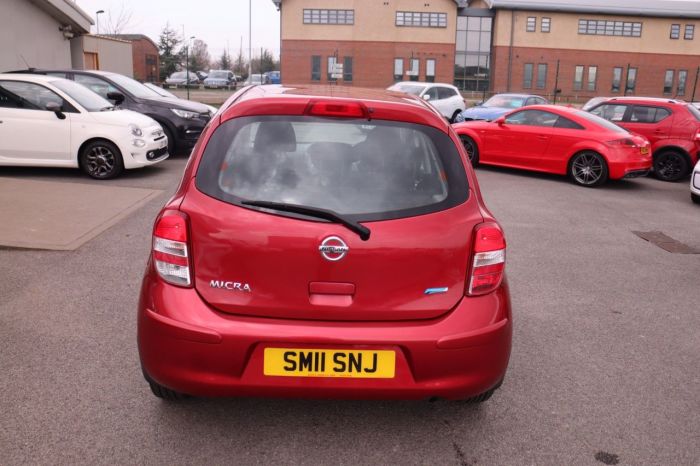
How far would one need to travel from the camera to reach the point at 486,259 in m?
3.02

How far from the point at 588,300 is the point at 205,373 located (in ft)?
12.3

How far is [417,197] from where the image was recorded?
9.91 feet

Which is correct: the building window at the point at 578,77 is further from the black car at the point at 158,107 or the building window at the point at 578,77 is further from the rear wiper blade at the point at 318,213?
the rear wiper blade at the point at 318,213

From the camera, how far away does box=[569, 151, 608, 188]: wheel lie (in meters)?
12.0

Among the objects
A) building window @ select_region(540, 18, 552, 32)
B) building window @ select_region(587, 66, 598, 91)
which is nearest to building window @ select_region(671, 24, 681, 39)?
building window @ select_region(587, 66, 598, 91)

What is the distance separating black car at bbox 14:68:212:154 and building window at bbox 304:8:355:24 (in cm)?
4578

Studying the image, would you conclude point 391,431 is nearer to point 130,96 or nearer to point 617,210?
point 617,210

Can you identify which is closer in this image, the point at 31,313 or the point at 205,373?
the point at 205,373

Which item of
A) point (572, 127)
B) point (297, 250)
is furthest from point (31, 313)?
point (572, 127)

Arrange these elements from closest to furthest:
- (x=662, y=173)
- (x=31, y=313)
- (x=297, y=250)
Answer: (x=297, y=250)
(x=31, y=313)
(x=662, y=173)

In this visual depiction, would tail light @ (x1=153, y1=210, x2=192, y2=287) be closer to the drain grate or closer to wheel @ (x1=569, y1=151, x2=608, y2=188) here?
the drain grate

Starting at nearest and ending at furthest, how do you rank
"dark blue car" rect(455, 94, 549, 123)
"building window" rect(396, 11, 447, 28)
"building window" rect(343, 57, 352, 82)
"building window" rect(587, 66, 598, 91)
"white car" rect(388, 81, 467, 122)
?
"dark blue car" rect(455, 94, 549, 123), "white car" rect(388, 81, 467, 122), "building window" rect(396, 11, 447, 28), "building window" rect(343, 57, 352, 82), "building window" rect(587, 66, 598, 91)

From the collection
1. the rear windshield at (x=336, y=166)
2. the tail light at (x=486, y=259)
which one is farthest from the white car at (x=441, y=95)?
the tail light at (x=486, y=259)

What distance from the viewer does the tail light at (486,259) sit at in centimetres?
299
